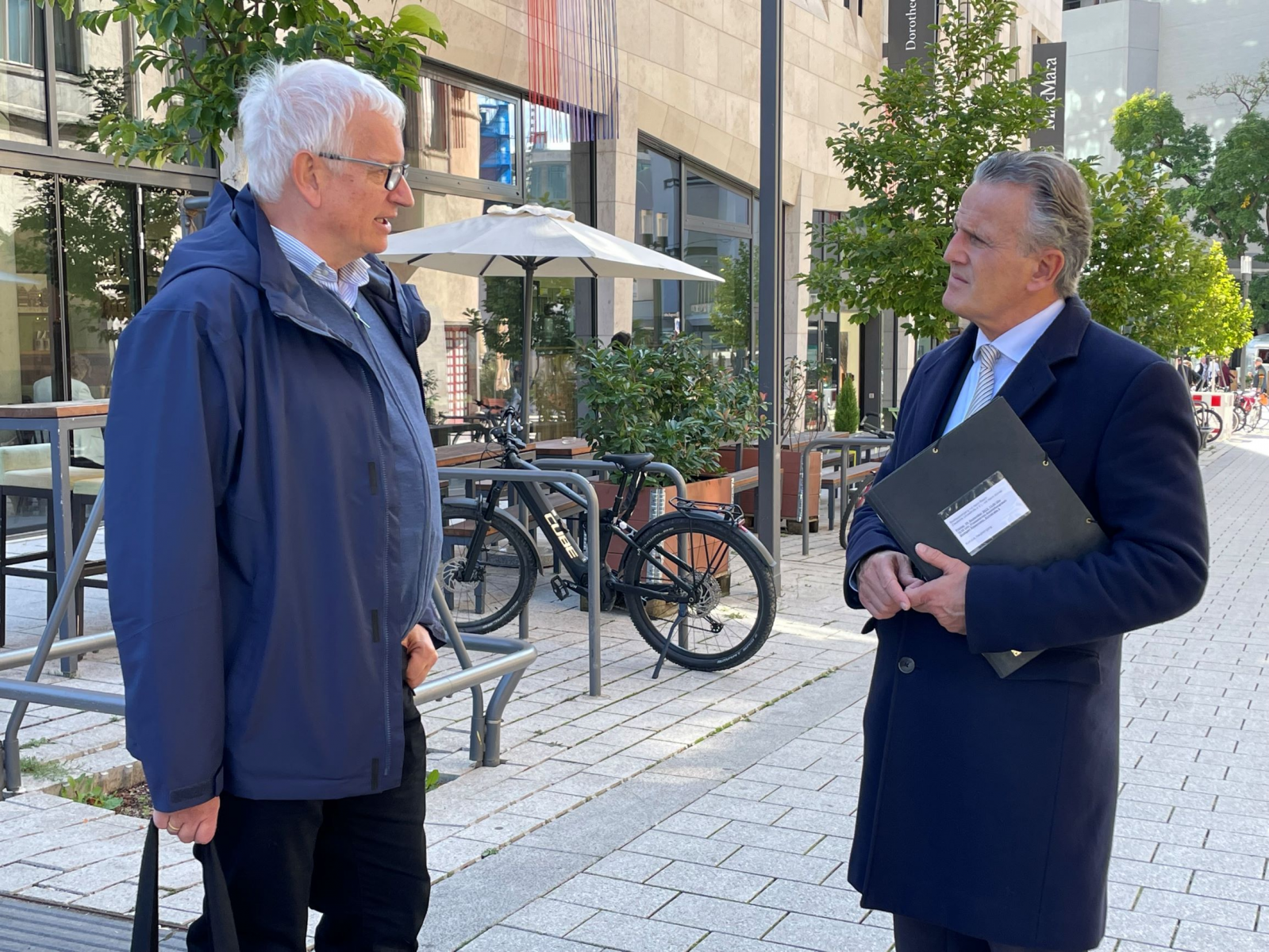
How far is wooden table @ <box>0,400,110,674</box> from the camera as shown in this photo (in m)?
5.77

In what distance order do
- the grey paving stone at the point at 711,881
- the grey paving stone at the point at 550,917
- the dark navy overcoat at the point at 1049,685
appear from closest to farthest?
the dark navy overcoat at the point at 1049,685 → the grey paving stone at the point at 550,917 → the grey paving stone at the point at 711,881

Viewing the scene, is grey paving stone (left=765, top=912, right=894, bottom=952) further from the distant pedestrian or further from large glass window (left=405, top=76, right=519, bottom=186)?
the distant pedestrian

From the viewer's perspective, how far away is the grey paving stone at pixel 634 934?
349 cm

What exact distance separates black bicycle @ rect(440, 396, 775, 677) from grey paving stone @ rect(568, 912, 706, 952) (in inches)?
106

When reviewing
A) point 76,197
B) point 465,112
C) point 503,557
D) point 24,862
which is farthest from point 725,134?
point 24,862

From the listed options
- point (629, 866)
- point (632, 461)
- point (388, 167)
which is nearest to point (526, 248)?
point (632, 461)

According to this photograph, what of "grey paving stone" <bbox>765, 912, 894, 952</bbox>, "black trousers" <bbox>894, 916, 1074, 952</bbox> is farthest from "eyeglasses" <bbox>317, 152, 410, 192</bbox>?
"grey paving stone" <bbox>765, 912, 894, 952</bbox>

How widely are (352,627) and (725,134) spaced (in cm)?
1588

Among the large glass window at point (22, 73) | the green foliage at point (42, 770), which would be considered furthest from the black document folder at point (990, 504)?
the large glass window at point (22, 73)

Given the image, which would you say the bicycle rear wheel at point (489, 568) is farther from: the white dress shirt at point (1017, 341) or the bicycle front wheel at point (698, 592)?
the white dress shirt at point (1017, 341)

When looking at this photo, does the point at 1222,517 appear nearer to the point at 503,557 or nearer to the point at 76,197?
the point at 503,557

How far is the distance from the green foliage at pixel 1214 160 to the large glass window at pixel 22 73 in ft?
160

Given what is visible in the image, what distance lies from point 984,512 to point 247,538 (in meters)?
1.22

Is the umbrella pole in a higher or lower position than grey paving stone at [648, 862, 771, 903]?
higher
